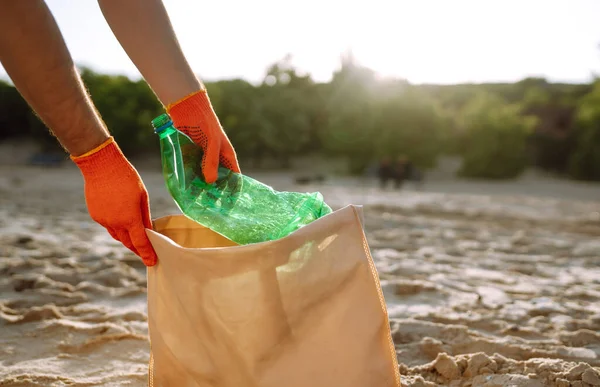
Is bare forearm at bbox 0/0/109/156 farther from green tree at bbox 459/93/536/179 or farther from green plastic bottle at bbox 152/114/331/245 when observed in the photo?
green tree at bbox 459/93/536/179

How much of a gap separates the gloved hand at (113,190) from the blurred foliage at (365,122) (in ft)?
52.3

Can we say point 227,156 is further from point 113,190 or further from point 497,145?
point 497,145

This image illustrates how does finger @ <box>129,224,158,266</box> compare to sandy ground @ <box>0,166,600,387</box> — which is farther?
sandy ground @ <box>0,166,600,387</box>

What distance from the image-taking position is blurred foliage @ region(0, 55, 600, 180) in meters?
16.3

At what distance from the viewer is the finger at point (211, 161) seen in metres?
1.36

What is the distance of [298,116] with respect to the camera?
1917cm

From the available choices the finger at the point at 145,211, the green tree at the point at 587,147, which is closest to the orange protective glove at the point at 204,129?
the finger at the point at 145,211

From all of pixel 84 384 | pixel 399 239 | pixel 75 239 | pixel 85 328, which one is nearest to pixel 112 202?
pixel 84 384

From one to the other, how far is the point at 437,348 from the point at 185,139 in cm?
122

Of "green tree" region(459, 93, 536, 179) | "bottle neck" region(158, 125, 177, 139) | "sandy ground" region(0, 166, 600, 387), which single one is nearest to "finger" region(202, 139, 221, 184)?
"bottle neck" region(158, 125, 177, 139)

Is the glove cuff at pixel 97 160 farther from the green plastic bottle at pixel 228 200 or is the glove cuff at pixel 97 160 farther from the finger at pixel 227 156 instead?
the finger at pixel 227 156

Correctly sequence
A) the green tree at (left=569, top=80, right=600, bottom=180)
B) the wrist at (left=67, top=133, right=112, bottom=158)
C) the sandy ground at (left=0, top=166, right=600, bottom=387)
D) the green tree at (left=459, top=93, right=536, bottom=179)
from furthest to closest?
the green tree at (left=459, top=93, right=536, bottom=179) → the green tree at (left=569, top=80, right=600, bottom=180) → the sandy ground at (left=0, top=166, right=600, bottom=387) → the wrist at (left=67, top=133, right=112, bottom=158)

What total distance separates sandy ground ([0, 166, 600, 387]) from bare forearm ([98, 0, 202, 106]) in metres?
0.93

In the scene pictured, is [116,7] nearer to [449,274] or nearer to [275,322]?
[275,322]
